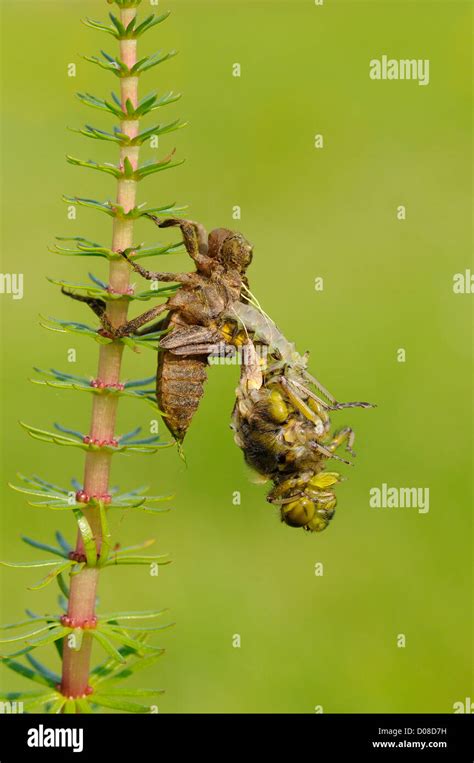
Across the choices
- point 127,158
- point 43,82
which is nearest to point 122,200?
point 127,158

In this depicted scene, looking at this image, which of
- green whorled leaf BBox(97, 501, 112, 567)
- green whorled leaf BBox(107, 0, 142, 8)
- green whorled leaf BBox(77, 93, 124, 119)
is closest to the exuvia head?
green whorled leaf BBox(77, 93, 124, 119)

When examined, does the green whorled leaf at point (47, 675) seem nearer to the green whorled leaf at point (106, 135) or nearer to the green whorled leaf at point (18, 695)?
the green whorled leaf at point (18, 695)

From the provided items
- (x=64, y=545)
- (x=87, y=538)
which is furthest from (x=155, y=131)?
(x=64, y=545)

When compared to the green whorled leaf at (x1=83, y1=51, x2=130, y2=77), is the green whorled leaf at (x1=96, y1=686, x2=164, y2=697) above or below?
below

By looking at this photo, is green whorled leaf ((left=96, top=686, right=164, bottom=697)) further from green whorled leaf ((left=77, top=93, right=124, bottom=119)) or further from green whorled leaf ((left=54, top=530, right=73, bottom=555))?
green whorled leaf ((left=77, top=93, right=124, bottom=119))

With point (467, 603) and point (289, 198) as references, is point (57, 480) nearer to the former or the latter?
point (467, 603)

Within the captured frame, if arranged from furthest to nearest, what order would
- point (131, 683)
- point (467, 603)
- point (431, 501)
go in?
Answer: 1. point (431, 501)
2. point (467, 603)
3. point (131, 683)

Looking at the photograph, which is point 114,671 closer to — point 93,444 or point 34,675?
point 34,675
